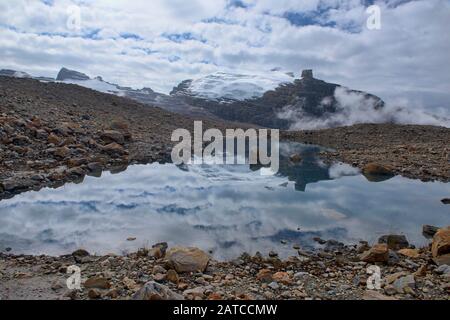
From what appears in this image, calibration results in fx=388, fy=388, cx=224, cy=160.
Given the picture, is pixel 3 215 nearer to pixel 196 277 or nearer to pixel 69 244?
pixel 69 244

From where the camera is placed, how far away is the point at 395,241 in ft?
28.3

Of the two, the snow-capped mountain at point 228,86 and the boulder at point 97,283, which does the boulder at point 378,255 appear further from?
the snow-capped mountain at point 228,86

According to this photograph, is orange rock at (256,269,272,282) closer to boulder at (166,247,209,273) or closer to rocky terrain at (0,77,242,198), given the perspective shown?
boulder at (166,247,209,273)

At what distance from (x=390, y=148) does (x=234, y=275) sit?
21.4 m

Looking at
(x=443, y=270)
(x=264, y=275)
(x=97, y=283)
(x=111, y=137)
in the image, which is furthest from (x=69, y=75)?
(x=443, y=270)

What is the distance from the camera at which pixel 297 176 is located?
56.5 ft

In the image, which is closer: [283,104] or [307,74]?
[283,104]

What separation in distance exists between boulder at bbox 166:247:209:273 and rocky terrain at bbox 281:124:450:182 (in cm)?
1300

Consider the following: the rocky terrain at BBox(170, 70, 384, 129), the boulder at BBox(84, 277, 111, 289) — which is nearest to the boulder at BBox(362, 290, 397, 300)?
the boulder at BBox(84, 277, 111, 289)

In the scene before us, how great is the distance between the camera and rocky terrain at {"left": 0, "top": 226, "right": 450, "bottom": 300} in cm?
550

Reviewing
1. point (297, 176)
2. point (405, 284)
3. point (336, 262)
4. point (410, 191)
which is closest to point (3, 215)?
point (336, 262)

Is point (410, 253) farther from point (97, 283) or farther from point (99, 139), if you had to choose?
point (99, 139)

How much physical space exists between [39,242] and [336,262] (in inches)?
231

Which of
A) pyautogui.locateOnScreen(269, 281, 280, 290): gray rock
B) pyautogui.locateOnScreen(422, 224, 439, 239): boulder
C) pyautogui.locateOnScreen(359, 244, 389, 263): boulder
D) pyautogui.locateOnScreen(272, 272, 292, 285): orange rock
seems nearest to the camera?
pyautogui.locateOnScreen(269, 281, 280, 290): gray rock
